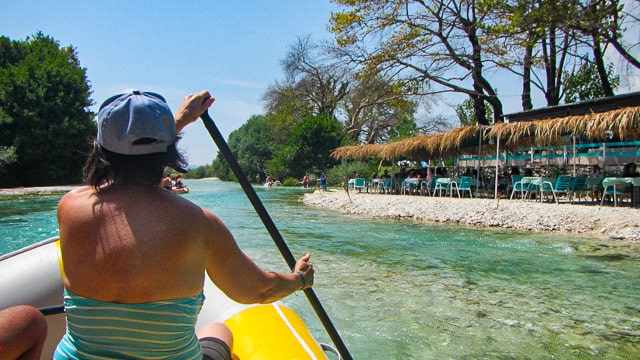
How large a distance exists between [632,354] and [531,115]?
14070 mm

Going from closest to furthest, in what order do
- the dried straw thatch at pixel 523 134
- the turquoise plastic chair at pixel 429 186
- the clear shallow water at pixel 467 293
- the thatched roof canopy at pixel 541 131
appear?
the clear shallow water at pixel 467 293 < the dried straw thatch at pixel 523 134 < the thatched roof canopy at pixel 541 131 < the turquoise plastic chair at pixel 429 186

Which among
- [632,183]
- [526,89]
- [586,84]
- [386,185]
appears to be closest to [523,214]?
[632,183]

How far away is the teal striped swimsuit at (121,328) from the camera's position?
99 centimetres

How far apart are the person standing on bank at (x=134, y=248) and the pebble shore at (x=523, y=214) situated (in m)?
7.51

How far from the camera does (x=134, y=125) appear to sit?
3.39 feet

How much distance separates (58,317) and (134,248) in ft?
3.56

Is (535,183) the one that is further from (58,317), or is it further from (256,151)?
(256,151)

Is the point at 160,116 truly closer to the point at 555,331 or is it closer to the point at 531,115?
the point at 555,331

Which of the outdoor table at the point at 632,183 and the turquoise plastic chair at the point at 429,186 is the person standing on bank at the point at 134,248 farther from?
the turquoise plastic chair at the point at 429,186

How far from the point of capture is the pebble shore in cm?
723

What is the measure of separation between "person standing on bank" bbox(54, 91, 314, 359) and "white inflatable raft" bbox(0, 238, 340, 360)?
0.64 m

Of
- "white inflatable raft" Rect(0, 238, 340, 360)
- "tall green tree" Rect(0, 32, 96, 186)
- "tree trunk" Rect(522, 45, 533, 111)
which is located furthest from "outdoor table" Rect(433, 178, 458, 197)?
"tall green tree" Rect(0, 32, 96, 186)

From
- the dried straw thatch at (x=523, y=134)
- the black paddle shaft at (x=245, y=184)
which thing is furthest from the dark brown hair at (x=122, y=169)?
the dried straw thatch at (x=523, y=134)

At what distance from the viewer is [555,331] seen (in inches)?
134
